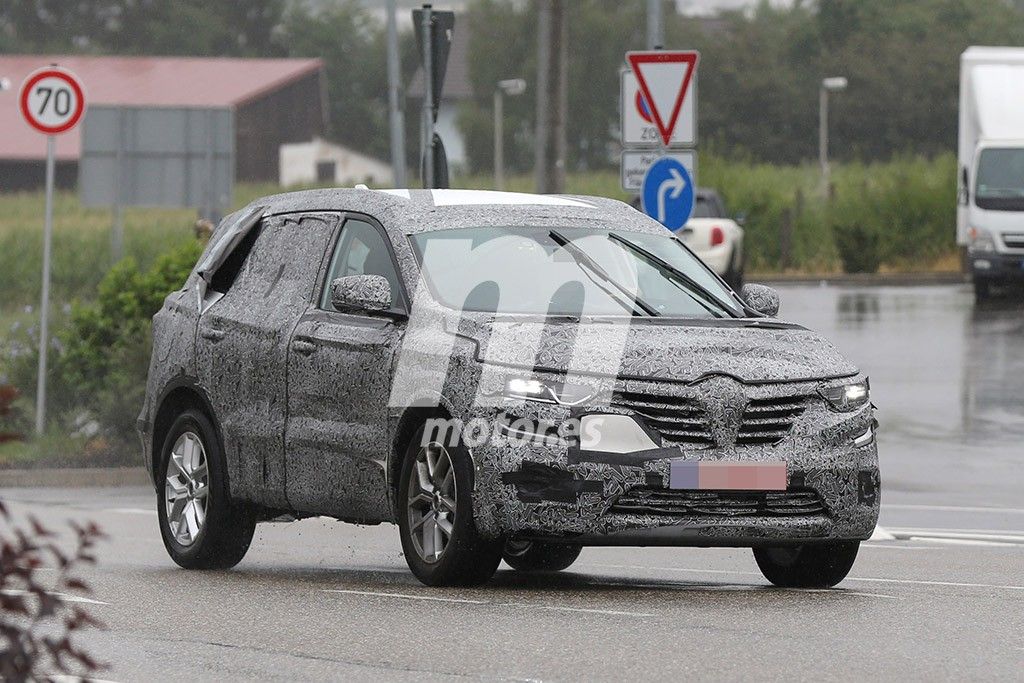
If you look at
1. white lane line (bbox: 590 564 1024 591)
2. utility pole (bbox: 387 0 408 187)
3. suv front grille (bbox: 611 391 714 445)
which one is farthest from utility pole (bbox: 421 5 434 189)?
utility pole (bbox: 387 0 408 187)

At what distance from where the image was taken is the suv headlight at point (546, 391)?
9469 millimetres

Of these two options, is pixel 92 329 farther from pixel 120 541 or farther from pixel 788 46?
pixel 788 46

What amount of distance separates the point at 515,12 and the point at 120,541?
97.8m

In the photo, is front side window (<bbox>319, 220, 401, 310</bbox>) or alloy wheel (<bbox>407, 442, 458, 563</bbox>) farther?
front side window (<bbox>319, 220, 401, 310</bbox>)

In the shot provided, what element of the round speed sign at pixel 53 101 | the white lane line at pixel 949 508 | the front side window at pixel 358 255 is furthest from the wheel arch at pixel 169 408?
the round speed sign at pixel 53 101

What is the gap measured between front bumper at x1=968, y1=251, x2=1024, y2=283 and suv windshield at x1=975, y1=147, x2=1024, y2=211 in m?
0.76

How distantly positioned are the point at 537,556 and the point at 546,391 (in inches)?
78.8

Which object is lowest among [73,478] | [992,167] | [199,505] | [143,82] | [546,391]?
[73,478]

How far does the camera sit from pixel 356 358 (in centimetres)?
1047

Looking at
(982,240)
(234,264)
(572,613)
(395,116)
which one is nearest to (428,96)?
(234,264)

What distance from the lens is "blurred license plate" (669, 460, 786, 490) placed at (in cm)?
944

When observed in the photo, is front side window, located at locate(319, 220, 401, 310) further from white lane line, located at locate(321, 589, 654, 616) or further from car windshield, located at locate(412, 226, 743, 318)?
white lane line, located at locate(321, 589, 654, 616)

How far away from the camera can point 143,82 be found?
10244 cm

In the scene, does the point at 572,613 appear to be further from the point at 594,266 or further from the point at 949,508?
the point at 949,508
